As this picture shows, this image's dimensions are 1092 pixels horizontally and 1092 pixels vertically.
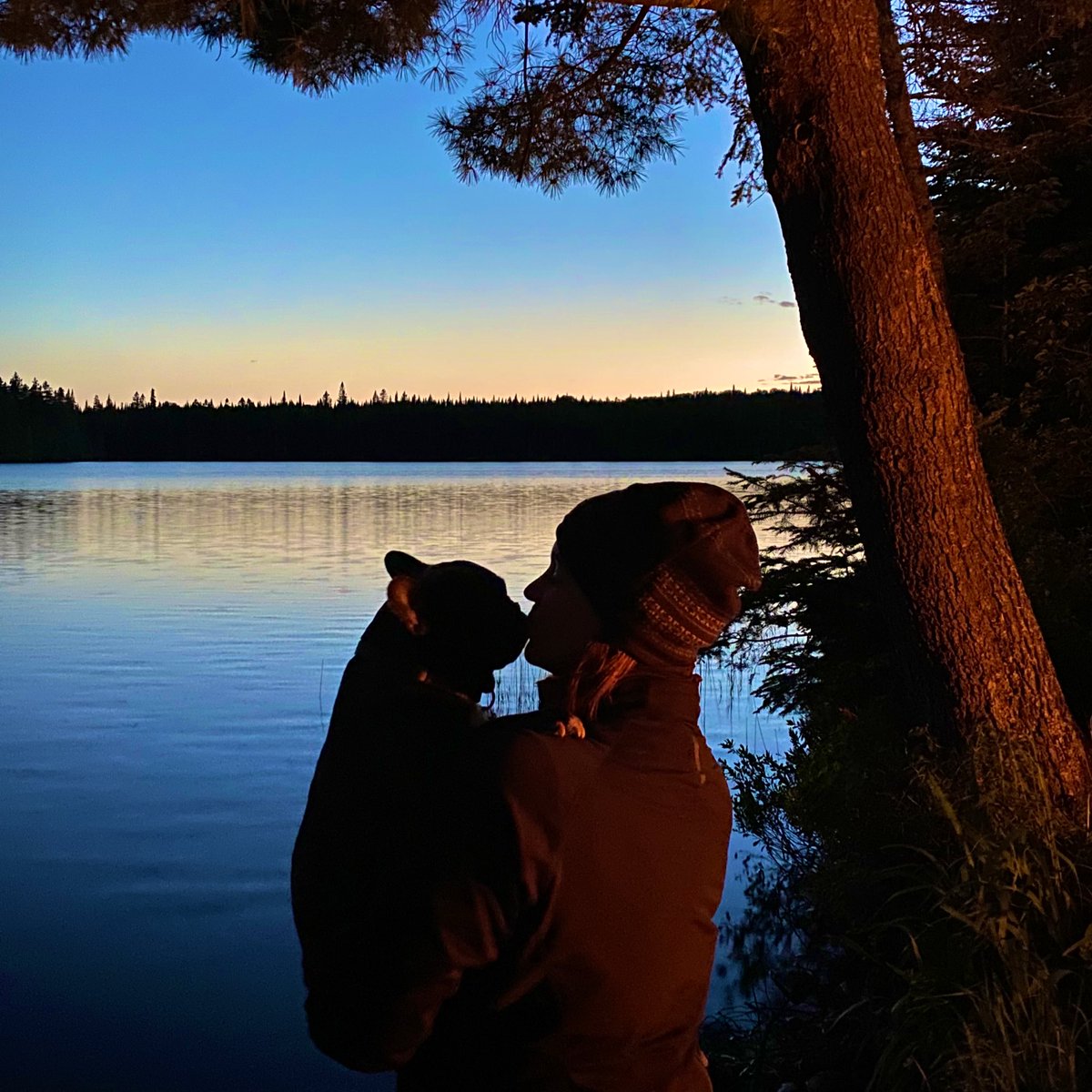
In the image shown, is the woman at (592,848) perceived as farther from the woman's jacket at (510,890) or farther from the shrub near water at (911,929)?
the shrub near water at (911,929)

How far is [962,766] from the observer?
488 cm

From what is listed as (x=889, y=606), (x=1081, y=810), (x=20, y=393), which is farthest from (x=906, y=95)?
(x=20, y=393)

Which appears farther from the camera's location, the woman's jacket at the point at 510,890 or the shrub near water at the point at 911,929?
the shrub near water at the point at 911,929

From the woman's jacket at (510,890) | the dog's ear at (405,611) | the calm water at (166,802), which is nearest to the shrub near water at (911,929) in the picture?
the calm water at (166,802)

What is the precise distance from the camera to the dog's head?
1.85m

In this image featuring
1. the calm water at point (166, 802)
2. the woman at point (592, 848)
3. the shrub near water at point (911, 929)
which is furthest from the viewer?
the calm water at point (166, 802)

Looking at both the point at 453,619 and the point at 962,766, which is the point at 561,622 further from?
the point at 962,766

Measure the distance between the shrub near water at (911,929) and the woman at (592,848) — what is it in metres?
2.13

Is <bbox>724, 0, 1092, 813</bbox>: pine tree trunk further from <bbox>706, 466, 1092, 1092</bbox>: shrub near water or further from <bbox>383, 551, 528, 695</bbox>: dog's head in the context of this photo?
<bbox>383, 551, 528, 695</bbox>: dog's head

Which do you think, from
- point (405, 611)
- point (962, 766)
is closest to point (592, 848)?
Result: point (405, 611)

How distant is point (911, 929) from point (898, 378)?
2146mm

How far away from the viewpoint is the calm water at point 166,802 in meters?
6.17

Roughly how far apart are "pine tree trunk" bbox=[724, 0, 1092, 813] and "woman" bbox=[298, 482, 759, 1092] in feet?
11.1

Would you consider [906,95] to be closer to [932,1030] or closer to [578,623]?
[932,1030]
